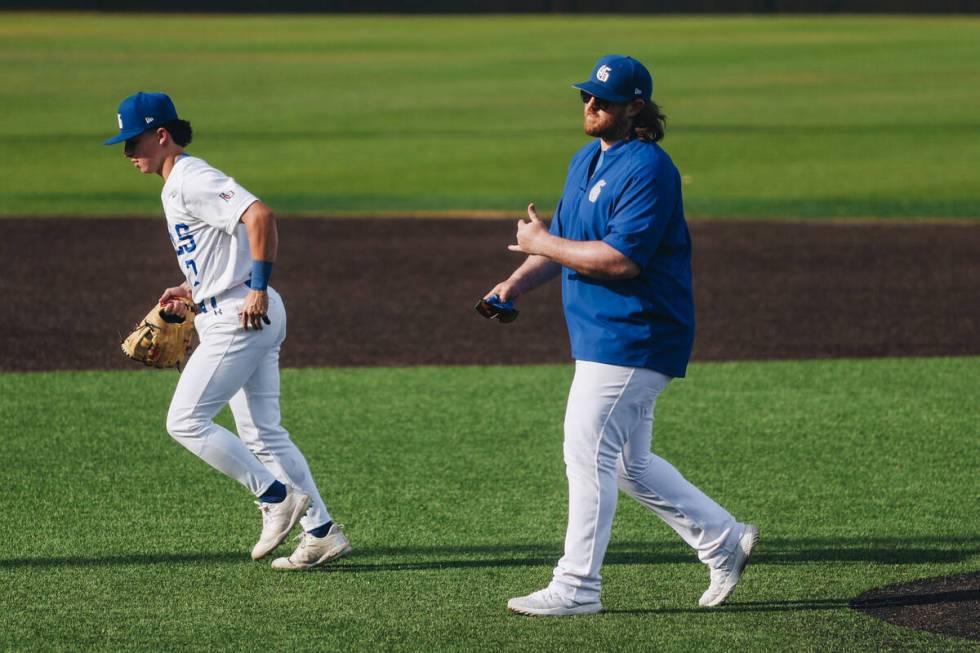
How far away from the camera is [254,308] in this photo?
6.28 meters

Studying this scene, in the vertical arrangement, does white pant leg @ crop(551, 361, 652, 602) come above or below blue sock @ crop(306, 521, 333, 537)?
above

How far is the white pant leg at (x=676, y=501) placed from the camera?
234 inches

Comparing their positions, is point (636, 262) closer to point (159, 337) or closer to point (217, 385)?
point (217, 385)

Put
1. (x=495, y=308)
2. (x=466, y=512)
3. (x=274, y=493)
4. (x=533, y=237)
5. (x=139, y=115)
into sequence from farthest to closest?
(x=466, y=512) < (x=274, y=493) < (x=139, y=115) < (x=495, y=308) < (x=533, y=237)

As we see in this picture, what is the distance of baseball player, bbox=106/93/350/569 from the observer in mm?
6273

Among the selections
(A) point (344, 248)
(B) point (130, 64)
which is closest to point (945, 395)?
(A) point (344, 248)

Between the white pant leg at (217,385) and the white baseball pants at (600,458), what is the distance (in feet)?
4.63

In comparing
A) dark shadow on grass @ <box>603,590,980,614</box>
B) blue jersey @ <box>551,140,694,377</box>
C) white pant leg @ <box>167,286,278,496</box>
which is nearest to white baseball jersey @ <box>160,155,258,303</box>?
white pant leg @ <box>167,286,278,496</box>

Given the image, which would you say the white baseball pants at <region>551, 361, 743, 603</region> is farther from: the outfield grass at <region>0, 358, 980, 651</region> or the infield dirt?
the infield dirt

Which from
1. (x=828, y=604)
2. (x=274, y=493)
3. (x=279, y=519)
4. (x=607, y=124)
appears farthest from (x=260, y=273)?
(x=828, y=604)

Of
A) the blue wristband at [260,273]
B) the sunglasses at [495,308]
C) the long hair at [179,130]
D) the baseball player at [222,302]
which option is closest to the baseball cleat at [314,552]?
the baseball player at [222,302]

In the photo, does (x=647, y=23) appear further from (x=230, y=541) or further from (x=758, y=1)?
(x=230, y=541)

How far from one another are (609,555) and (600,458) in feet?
3.67

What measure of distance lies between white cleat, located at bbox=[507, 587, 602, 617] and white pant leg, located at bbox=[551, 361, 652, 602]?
27mm
